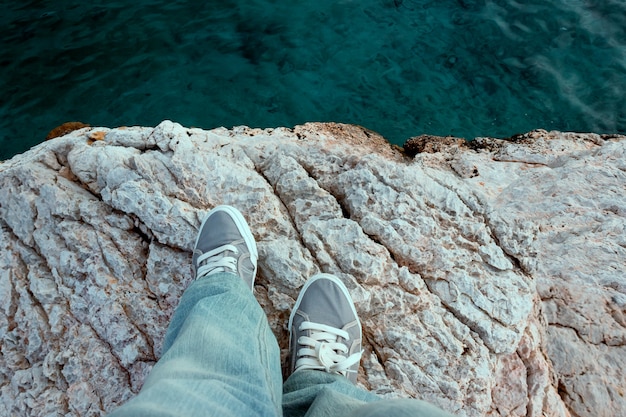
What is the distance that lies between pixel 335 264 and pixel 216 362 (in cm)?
90

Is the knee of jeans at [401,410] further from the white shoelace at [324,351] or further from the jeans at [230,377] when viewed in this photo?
the white shoelace at [324,351]

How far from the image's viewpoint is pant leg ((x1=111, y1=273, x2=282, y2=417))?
4.47 feet

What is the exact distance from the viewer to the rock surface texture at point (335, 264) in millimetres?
2145

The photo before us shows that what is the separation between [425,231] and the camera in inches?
95.9

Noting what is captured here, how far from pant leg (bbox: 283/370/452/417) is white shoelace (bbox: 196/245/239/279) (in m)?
0.60

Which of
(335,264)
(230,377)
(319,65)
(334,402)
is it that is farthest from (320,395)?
(319,65)

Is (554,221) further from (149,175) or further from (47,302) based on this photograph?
(47,302)

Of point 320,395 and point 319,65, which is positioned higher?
→ point 319,65

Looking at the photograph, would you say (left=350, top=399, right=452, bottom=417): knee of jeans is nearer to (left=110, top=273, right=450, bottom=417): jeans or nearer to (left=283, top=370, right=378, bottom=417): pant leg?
(left=110, top=273, right=450, bottom=417): jeans

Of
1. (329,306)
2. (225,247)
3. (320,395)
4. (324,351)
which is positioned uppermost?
(225,247)

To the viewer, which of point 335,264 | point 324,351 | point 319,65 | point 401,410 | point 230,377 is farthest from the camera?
point 319,65

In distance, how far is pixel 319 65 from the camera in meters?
4.52

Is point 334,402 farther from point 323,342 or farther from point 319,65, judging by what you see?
point 319,65

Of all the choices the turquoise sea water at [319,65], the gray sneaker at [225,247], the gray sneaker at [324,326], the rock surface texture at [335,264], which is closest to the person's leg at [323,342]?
the gray sneaker at [324,326]
